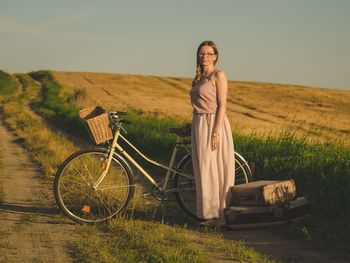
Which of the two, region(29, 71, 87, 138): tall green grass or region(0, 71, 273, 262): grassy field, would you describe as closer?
region(0, 71, 273, 262): grassy field

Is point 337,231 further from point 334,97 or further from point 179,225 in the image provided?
point 334,97

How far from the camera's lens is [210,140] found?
20.7ft

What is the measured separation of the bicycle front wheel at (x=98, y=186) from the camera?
6.46 metres

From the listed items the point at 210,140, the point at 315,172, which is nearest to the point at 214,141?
the point at 210,140

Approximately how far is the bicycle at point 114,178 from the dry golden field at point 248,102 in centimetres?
1446

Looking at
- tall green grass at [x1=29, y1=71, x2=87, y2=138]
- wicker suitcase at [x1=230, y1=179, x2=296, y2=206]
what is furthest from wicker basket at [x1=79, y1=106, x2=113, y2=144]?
tall green grass at [x1=29, y1=71, x2=87, y2=138]

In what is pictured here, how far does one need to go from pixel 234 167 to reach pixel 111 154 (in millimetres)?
1443

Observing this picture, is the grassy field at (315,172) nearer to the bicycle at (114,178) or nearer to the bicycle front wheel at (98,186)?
the bicycle at (114,178)

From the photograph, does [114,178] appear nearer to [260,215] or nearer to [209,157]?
[209,157]

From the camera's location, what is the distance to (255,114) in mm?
29125

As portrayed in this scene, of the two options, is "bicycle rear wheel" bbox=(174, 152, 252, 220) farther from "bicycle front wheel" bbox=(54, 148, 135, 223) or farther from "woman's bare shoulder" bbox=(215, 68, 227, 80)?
"woman's bare shoulder" bbox=(215, 68, 227, 80)

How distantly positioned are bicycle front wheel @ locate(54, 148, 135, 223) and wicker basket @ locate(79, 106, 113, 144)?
0.93ft

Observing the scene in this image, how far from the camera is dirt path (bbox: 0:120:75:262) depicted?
5.19 m

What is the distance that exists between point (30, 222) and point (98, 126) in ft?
4.57
